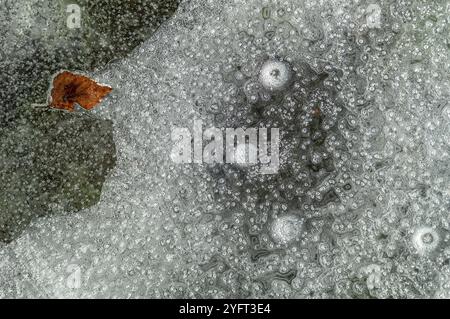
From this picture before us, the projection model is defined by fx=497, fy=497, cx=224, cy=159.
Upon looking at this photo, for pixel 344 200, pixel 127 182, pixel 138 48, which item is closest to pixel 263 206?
pixel 344 200

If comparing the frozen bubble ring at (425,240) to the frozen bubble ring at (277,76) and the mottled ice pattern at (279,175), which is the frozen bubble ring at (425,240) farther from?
the frozen bubble ring at (277,76)

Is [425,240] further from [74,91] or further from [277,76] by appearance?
[74,91]

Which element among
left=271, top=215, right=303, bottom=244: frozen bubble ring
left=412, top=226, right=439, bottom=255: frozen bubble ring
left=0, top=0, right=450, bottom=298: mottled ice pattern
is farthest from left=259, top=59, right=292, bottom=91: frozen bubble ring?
left=412, top=226, right=439, bottom=255: frozen bubble ring

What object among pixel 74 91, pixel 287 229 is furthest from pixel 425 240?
pixel 74 91

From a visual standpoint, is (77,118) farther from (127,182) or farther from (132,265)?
(132,265)

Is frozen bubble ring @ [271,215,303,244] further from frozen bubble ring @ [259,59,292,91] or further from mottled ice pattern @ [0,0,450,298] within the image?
frozen bubble ring @ [259,59,292,91]

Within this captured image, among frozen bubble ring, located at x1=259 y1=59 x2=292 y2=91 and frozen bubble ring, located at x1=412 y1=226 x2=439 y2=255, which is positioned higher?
frozen bubble ring, located at x1=259 y1=59 x2=292 y2=91
